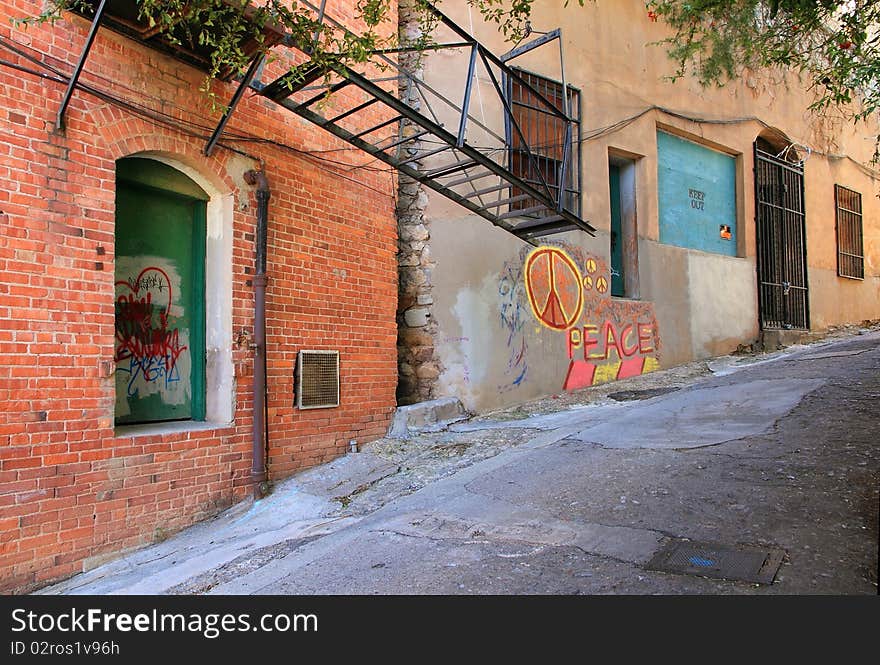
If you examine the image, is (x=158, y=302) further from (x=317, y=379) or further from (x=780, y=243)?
(x=780, y=243)

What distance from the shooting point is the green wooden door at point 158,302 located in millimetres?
5270

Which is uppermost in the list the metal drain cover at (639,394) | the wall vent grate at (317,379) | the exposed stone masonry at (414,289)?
the exposed stone masonry at (414,289)

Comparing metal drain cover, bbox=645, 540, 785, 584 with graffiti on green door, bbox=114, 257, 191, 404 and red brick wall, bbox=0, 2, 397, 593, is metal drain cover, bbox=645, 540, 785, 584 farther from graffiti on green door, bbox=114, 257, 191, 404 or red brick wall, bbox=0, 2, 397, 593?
graffiti on green door, bbox=114, 257, 191, 404

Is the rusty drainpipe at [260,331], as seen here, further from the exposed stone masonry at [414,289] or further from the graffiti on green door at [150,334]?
the exposed stone masonry at [414,289]

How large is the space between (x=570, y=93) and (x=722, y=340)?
5527mm

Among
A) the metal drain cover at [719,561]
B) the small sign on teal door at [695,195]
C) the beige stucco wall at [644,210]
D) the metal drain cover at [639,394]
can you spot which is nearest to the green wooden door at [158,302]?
the beige stucco wall at [644,210]

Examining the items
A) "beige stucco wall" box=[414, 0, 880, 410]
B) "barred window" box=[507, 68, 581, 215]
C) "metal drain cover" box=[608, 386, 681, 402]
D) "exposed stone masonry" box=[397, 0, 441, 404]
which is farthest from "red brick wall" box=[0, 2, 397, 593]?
"metal drain cover" box=[608, 386, 681, 402]

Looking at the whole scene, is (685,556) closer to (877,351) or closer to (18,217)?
(18,217)

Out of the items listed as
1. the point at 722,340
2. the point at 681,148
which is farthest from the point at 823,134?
the point at 722,340

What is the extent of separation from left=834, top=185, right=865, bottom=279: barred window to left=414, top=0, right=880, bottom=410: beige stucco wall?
26cm

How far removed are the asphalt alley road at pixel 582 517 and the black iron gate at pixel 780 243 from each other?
6.63 m

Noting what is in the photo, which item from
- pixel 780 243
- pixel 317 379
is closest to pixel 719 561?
pixel 317 379

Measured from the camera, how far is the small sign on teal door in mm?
11219

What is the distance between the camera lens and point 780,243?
534 inches
